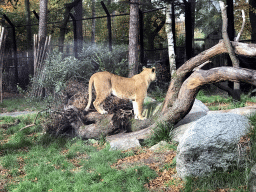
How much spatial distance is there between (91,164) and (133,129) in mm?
1837

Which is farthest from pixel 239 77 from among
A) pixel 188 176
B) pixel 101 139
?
pixel 101 139

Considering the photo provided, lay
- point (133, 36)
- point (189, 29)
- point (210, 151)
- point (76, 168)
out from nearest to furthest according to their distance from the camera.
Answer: point (210, 151) → point (76, 168) → point (133, 36) → point (189, 29)

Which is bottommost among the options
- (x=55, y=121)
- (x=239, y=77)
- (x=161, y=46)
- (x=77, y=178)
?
(x=77, y=178)

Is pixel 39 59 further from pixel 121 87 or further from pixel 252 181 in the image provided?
pixel 252 181

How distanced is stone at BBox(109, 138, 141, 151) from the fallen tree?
193 millimetres

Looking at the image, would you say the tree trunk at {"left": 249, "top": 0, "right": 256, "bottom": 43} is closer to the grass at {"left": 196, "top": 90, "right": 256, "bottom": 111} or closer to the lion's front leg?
the grass at {"left": 196, "top": 90, "right": 256, "bottom": 111}

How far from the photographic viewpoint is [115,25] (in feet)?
48.5

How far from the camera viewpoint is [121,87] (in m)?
6.68

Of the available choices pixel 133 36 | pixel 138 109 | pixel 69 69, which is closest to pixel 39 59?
pixel 69 69

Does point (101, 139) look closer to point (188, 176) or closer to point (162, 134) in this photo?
point (162, 134)

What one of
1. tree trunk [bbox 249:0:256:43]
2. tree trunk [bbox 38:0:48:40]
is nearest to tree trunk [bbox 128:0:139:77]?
tree trunk [bbox 249:0:256:43]

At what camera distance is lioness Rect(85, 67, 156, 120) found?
260 inches

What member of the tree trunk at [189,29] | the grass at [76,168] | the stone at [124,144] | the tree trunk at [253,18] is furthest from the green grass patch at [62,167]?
the tree trunk at [253,18]

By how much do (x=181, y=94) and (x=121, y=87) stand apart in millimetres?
1580
